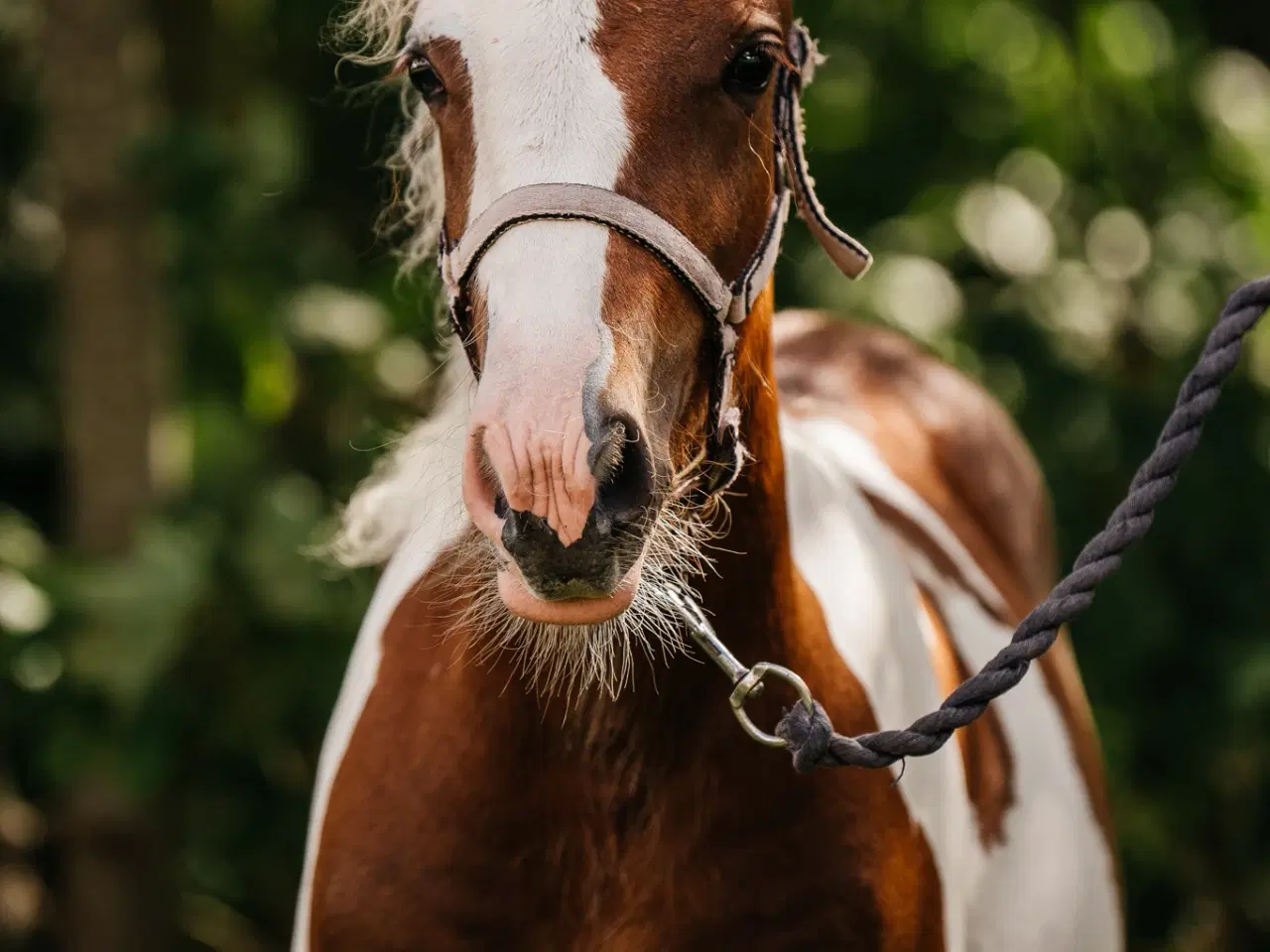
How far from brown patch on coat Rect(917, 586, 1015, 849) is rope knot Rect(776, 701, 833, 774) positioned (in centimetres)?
63

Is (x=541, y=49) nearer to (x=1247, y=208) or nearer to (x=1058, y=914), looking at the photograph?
(x=1058, y=914)

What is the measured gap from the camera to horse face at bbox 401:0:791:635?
128 cm

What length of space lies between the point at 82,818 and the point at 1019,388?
311 cm

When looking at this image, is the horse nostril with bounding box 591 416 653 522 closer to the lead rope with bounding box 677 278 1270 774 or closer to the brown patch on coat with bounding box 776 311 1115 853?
the lead rope with bounding box 677 278 1270 774

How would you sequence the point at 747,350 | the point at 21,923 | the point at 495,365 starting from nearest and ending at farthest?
the point at 495,365 → the point at 747,350 → the point at 21,923

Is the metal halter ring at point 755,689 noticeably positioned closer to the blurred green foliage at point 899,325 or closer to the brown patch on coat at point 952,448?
the brown patch on coat at point 952,448

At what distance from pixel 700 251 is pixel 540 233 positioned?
0.21 m

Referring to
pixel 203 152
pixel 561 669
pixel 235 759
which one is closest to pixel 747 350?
pixel 561 669

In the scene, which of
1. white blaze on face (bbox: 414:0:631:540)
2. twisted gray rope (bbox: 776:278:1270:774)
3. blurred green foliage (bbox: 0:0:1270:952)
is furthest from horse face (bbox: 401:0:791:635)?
blurred green foliage (bbox: 0:0:1270:952)

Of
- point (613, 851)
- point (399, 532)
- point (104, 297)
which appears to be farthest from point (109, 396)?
point (613, 851)

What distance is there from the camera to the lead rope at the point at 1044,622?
154 cm

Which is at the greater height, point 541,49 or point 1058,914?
point 541,49

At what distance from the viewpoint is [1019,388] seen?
15.4 ft

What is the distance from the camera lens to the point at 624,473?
4.40 ft
